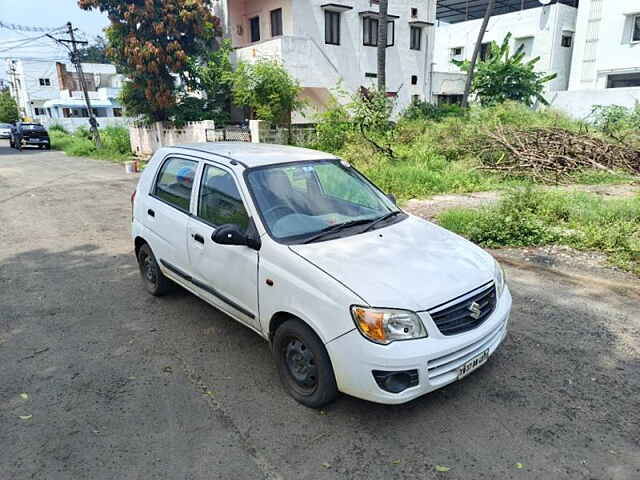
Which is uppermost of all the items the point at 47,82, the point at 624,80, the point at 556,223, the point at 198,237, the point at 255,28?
the point at 255,28

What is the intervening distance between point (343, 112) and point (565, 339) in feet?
40.6

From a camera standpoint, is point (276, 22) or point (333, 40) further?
point (333, 40)

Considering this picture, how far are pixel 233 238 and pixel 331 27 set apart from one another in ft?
69.6

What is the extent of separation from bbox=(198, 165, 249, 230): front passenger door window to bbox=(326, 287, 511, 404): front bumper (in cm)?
135

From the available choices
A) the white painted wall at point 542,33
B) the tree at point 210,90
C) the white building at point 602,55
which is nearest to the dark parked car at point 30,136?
the tree at point 210,90

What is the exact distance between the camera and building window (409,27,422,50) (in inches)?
990

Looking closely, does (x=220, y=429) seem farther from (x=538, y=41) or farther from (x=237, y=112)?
(x=538, y=41)

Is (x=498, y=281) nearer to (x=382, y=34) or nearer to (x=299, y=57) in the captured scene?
(x=382, y=34)

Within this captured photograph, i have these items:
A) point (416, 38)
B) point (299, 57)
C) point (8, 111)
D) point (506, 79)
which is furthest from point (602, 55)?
point (8, 111)

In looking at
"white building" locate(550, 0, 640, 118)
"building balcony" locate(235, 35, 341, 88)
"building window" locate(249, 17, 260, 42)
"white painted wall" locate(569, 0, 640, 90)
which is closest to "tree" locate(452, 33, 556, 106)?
"white building" locate(550, 0, 640, 118)

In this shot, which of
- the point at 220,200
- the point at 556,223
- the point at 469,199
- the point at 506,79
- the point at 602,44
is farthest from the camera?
the point at 602,44

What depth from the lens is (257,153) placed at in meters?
4.24

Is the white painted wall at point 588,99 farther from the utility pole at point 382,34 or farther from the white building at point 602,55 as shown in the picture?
Result: the utility pole at point 382,34

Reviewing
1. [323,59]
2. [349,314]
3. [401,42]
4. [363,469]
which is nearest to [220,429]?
[363,469]
